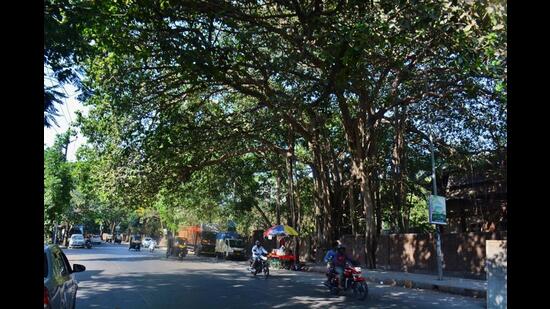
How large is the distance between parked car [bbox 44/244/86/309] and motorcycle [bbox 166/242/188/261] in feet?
88.0

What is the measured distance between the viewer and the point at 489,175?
24500 millimetres

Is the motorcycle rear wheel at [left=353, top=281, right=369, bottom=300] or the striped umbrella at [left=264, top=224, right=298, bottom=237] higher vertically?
the striped umbrella at [left=264, top=224, right=298, bottom=237]

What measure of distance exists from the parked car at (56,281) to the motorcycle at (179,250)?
26821 mm

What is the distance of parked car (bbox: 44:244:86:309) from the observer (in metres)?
5.93

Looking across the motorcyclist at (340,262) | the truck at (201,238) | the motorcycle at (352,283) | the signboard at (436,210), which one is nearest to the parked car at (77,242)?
the truck at (201,238)

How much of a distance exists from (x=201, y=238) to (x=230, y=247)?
36.1ft

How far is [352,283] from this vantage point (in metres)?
13.3

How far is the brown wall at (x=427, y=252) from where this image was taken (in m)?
19.1

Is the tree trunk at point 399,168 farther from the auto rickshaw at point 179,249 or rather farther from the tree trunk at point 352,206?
the auto rickshaw at point 179,249

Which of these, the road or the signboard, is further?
the signboard

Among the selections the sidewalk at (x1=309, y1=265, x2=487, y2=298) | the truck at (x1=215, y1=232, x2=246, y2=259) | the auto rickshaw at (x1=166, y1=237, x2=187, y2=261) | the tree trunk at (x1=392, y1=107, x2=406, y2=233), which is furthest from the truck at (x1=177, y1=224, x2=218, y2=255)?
the sidewalk at (x1=309, y1=265, x2=487, y2=298)

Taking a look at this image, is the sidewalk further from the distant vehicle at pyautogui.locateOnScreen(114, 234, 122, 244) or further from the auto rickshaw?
the distant vehicle at pyautogui.locateOnScreen(114, 234, 122, 244)
